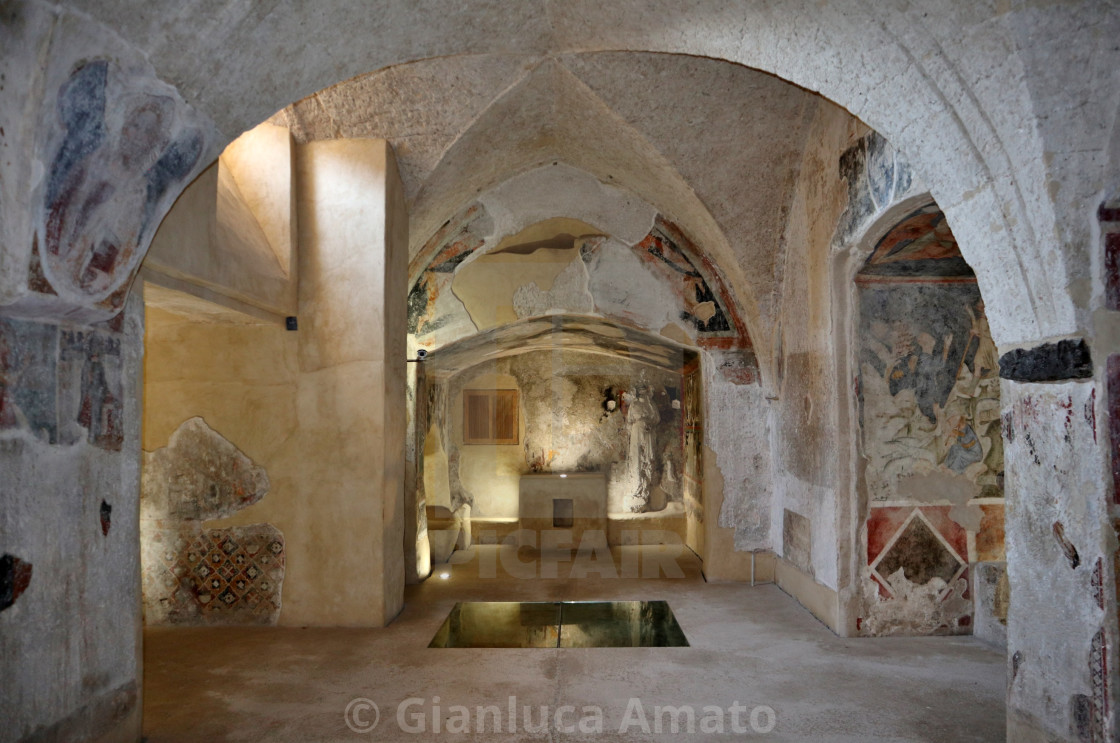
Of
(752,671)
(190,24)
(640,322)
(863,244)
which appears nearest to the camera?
(190,24)

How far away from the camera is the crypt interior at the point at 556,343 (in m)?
2.60

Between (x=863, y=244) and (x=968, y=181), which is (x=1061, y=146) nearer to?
(x=968, y=181)

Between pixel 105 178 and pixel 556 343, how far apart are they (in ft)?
25.3

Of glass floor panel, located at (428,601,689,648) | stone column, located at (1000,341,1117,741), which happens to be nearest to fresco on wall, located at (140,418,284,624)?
glass floor panel, located at (428,601,689,648)

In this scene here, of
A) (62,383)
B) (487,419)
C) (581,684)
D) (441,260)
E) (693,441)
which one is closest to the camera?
(62,383)

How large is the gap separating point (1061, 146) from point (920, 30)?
2.12ft

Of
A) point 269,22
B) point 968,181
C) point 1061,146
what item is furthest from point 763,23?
point 269,22

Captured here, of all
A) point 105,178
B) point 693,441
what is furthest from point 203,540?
point 693,441

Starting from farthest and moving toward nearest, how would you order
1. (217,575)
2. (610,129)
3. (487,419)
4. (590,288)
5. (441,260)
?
(487,419) < (590,288) < (441,260) < (610,129) < (217,575)

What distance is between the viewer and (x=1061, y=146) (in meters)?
2.55

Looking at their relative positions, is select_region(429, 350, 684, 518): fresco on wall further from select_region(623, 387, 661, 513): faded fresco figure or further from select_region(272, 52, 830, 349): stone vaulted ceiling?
select_region(272, 52, 830, 349): stone vaulted ceiling

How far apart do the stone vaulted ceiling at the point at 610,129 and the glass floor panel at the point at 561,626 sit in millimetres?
2861

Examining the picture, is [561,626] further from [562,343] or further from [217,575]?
[562,343]

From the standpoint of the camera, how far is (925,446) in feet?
17.2
